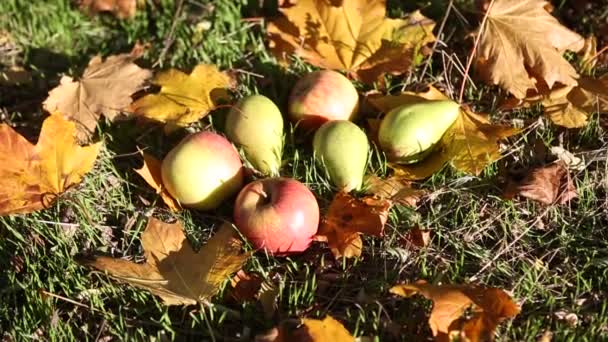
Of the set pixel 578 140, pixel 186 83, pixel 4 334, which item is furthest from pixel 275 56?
pixel 4 334

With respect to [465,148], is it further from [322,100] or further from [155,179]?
[155,179]

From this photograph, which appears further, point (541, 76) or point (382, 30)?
point (382, 30)

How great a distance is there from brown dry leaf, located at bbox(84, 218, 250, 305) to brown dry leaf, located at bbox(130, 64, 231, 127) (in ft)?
1.69

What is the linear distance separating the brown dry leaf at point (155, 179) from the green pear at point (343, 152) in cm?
47

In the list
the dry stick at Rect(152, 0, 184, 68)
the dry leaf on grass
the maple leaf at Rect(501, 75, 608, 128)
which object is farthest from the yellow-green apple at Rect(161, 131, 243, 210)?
the maple leaf at Rect(501, 75, 608, 128)

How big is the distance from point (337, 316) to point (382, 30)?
3.54 ft

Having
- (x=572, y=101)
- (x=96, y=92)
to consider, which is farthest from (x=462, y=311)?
(x=96, y=92)

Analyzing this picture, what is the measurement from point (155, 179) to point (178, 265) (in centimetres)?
38

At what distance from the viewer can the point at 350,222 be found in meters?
2.02

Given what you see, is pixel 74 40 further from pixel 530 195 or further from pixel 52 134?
pixel 530 195

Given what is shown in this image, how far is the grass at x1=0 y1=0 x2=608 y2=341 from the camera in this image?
1870 mm

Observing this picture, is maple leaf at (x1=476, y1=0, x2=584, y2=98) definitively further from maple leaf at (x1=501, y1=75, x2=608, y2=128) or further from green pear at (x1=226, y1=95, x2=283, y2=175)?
green pear at (x1=226, y1=95, x2=283, y2=175)

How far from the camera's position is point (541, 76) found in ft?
7.50

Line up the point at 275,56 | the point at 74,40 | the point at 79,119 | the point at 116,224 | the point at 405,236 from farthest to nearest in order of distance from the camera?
the point at 74,40 < the point at 275,56 < the point at 79,119 < the point at 116,224 < the point at 405,236
